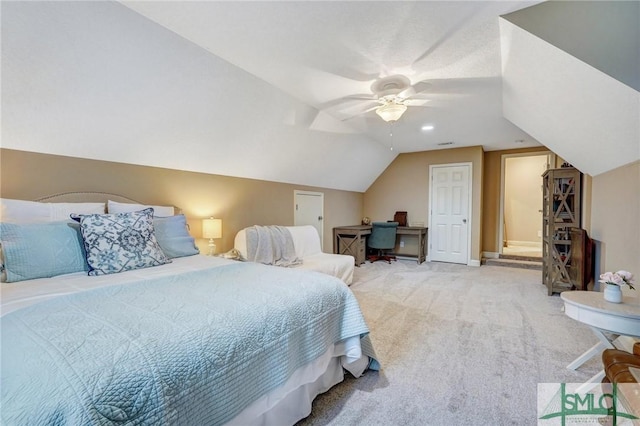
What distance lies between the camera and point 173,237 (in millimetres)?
2520

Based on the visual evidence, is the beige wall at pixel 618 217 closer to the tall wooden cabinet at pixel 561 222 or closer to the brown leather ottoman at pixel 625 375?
the tall wooden cabinet at pixel 561 222

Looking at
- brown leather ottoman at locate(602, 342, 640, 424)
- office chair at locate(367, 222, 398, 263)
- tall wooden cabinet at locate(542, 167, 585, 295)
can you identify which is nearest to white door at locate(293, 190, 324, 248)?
office chair at locate(367, 222, 398, 263)

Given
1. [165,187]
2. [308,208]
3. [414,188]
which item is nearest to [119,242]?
[165,187]

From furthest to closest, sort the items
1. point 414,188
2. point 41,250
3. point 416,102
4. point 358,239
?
1. point 414,188
2. point 358,239
3. point 416,102
4. point 41,250

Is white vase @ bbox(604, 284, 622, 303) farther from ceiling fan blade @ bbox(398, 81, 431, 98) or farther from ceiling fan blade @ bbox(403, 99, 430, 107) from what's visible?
ceiling fan blade @ bbox(403, 99, 430, 107)

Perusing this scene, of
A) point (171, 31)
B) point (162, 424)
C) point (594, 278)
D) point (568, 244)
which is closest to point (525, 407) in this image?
point (162, 424)

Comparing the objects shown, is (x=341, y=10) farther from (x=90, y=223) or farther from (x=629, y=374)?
(x=629, y=374)

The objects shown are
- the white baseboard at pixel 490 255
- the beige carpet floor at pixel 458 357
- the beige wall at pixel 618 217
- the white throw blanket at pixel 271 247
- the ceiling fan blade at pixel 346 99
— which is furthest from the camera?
the white baseboard at pixel 490 255

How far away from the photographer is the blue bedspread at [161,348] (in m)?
0.74

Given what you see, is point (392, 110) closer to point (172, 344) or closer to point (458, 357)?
point (458, 357)

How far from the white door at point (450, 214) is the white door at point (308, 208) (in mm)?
2508

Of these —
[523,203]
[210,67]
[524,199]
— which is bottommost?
[523,203]

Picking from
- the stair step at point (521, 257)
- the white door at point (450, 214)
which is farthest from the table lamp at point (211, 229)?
the stair step at point (521, 257)

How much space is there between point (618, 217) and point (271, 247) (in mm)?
3587
